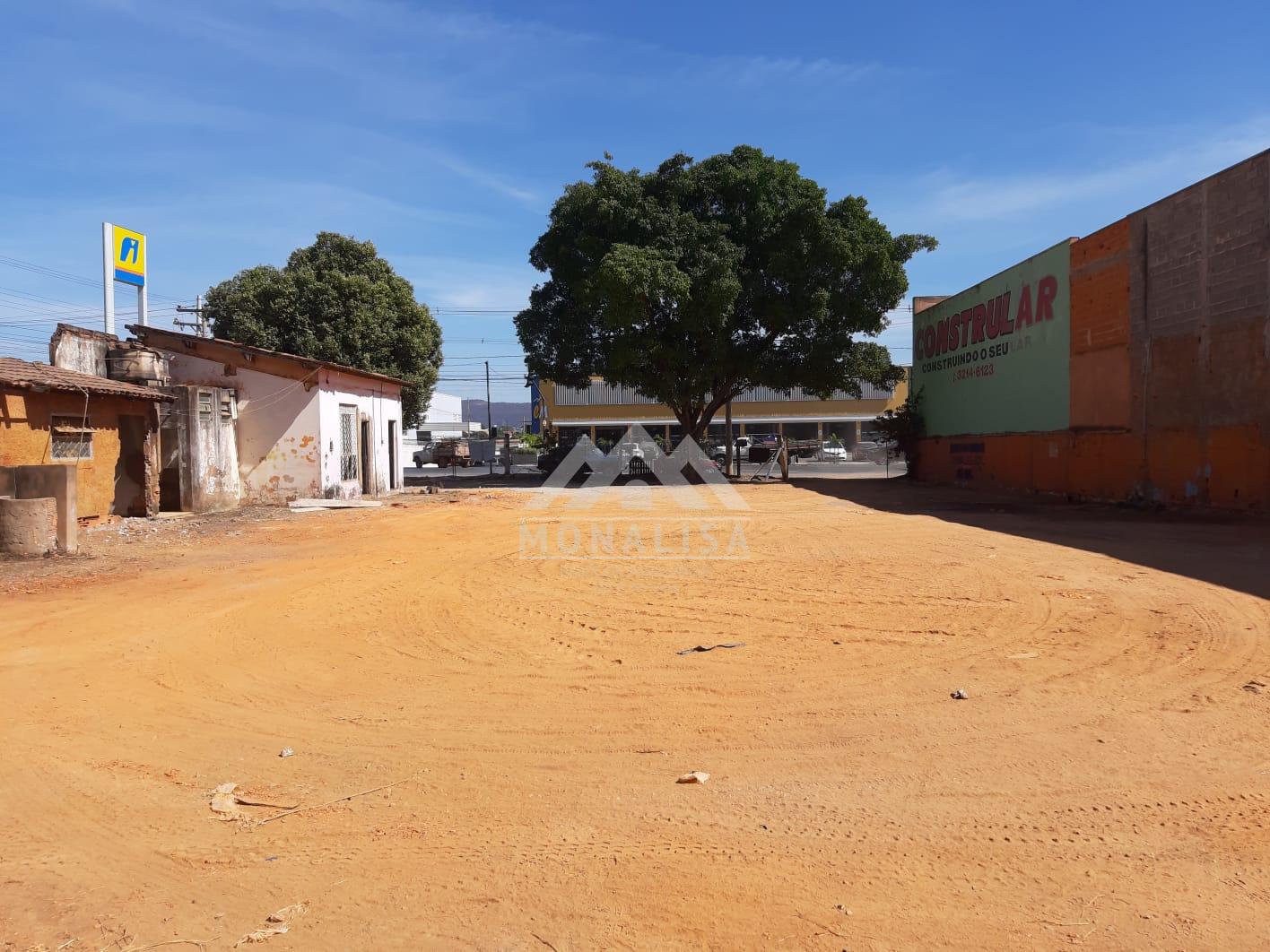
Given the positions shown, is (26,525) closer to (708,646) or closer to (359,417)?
(708,646)

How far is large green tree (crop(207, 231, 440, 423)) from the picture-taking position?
29297 millimetres

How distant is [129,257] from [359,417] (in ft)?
24.1

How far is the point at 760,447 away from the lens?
42.8m

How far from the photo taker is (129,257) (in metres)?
23.2

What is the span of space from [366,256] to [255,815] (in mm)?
30407

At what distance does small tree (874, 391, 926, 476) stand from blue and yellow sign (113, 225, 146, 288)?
23974 mm

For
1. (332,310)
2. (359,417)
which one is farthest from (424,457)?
(359,417)

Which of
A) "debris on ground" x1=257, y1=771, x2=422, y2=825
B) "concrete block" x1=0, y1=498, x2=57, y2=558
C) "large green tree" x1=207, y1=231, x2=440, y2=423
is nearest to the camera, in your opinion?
"debris on ground" x1=257, y1=771, x2=422, y2=825

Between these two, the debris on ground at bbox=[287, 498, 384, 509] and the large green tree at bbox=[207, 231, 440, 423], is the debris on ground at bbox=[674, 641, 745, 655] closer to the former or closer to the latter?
the debris on ground at bbox=[287, 498, 384, 509]

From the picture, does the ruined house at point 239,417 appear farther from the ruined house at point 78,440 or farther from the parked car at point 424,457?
the parked car at point 424,457

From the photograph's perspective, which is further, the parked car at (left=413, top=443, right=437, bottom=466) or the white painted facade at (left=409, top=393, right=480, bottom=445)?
the white painted facade at (left=409, top=393, right=480, bottom=445)

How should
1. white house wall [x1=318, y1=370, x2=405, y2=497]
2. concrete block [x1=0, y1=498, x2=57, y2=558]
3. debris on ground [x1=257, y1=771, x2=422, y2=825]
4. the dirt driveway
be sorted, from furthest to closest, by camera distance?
white house wall [x1=318, y1=370, x2=405, y2=497] < concrete block [x1=0, y1=498, x2=57, y2=558] < debris on ground [x1=257, y1=771, x2=422, y2=825] < the dirt driveway

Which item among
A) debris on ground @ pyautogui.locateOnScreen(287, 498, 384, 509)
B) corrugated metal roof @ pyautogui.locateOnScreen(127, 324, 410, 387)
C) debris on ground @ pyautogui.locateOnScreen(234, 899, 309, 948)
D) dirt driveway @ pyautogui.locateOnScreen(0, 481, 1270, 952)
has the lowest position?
debris on ground @ pyautogui.locateOnScreen(234, 899, 309, 948)

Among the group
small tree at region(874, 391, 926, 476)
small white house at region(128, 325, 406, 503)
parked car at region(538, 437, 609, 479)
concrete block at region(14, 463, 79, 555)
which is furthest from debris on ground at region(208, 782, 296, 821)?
parked car at region(538, 437, 609, 479)
